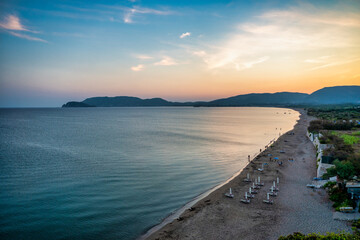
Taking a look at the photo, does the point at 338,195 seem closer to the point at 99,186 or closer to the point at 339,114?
the point at 99,186

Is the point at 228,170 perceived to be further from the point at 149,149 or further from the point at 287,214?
the point at 149,149

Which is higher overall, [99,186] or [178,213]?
[99,186]

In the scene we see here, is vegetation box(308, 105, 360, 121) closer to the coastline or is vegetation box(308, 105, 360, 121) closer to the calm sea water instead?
the calm sea water

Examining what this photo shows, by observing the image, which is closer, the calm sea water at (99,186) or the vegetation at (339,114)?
the calm sea water at (99,186)

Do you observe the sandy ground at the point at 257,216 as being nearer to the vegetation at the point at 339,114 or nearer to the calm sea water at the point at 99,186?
the calm sea water at the point at 99,186

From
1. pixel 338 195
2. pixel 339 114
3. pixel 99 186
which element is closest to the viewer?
pixel 338 195

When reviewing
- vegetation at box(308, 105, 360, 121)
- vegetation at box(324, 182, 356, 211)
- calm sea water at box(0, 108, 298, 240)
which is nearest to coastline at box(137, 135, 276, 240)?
calm sea water at box(0, 108, 298, 240)

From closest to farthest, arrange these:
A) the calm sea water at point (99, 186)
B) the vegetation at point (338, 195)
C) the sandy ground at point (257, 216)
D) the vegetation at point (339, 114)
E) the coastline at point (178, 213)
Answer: the sandy ground at point (257, 216), the coastline at point (178, 213), the calm sea water at point (99, 186), the vegetation at point (338, 195), the vegetation at point (339, 114)

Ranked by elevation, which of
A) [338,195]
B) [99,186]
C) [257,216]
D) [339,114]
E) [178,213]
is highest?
[339,114]

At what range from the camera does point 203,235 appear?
1639 centimetres

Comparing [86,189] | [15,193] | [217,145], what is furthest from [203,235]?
[217,145]

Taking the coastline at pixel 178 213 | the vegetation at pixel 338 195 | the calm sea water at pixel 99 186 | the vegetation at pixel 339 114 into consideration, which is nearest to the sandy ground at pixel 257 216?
the coastline at pixel 178 213

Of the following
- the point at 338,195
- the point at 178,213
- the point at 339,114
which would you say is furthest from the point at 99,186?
the point at 339,114

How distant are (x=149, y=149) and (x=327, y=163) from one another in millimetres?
33112
